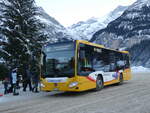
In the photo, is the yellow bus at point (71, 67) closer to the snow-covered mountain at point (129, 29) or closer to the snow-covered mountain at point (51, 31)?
the snow-covered mountain at point (51, 31)

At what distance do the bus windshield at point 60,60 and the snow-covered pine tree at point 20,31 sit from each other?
10997mm

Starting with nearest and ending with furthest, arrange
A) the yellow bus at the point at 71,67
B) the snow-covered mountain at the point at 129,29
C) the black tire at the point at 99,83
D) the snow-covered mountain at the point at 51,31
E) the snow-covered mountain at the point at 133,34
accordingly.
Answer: the yellow bus at the point at 71,67 < the black tire at the point at 99,83 < the snow-covered mountain at the point at 51,31 < the snow-covered mountain at the point at 133,34 < the snow-covered mountain at the point at 129,29

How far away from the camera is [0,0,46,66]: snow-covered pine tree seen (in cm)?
2383

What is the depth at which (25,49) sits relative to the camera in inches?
940

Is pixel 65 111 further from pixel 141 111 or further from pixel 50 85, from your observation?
pixel 50 85

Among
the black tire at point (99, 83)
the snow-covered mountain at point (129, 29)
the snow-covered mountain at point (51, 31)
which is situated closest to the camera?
the black tire at point (99, 83)

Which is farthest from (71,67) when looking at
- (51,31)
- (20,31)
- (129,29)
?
(129,29)

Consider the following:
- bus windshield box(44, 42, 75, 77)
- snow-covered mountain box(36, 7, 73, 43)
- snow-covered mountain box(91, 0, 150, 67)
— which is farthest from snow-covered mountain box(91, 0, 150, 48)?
bus windshield box(44, 42, 75, 77)

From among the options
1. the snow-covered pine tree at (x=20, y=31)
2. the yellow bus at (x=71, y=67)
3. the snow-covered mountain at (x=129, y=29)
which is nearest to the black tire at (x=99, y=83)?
the yellow bus at (x=71, y=67)

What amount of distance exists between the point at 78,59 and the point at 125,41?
91834 mm

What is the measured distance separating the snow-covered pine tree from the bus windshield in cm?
1100

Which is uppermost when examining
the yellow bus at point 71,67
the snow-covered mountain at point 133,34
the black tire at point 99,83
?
the snow-covered mountain at point 133,34

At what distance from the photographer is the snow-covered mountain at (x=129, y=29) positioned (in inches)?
3937

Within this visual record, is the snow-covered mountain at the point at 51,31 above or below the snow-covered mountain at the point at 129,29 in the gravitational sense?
below
